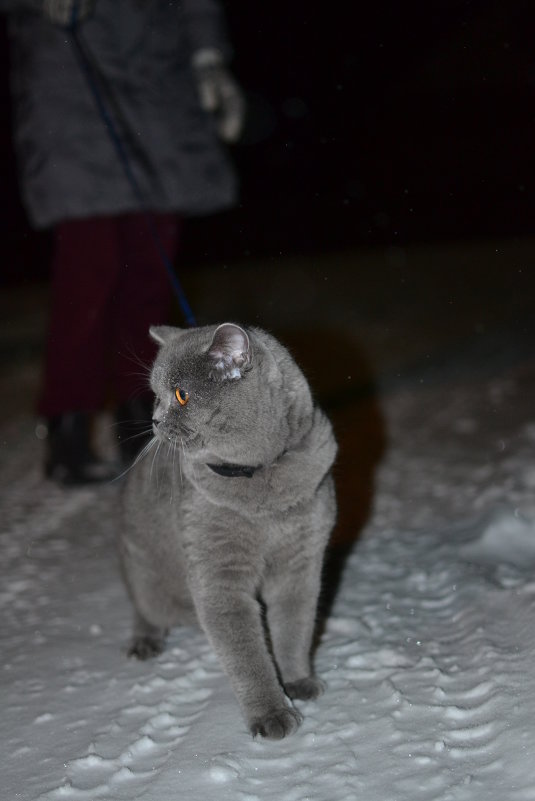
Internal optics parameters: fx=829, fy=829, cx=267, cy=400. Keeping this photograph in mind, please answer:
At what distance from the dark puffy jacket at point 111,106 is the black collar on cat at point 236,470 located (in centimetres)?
132

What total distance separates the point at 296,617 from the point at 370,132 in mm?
13046

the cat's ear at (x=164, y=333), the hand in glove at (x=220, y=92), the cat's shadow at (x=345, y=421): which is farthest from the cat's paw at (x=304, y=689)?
the hand in glove at (x=220, y=92)

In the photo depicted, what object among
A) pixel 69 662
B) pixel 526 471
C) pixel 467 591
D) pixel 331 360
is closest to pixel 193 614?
pixel 69 662

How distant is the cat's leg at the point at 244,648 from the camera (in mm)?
1473

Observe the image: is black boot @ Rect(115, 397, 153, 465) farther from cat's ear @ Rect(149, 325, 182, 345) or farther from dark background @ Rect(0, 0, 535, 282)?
dark background @ Rect(0, 0, 535, 282)

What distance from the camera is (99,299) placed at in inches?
107

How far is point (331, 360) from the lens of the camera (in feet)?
14.3

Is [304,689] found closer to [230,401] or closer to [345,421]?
[230,401]

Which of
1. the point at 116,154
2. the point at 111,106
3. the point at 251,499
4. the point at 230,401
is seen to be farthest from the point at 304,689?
the point at 111,106

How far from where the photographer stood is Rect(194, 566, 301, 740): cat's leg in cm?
147

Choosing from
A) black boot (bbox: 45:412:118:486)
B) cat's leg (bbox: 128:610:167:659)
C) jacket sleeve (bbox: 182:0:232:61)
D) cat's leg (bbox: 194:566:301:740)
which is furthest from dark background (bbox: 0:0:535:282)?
cat's leg (bbox: 194:566:301:740)

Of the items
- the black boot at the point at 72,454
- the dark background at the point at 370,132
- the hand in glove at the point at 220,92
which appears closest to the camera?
the hand in glove at the point at 220,92

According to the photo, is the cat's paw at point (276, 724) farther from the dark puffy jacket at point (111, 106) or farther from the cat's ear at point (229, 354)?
the dark puffy jacket at point (111, 106)

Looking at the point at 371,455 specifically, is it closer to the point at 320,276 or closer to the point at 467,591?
the point at 467,591
